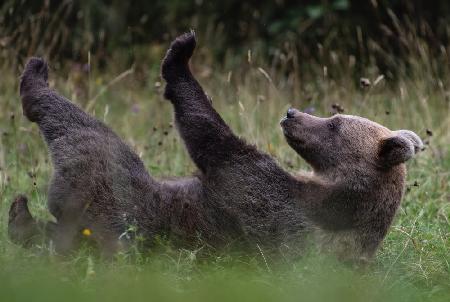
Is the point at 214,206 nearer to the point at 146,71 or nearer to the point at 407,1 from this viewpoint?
the point at 146,71

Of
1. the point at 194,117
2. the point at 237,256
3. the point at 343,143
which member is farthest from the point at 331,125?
the point at 237,256

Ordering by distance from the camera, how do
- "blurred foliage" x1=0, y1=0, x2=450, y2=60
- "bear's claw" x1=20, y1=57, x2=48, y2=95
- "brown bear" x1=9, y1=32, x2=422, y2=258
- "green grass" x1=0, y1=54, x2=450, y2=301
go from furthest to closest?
"blurred foliage" x1=0, y1=0, x2=450, y2=60 → "bear's claw" x1=20, y1=57, x2=48, y2=95 → "brown bear" x1=9, y1=32, x2=422, y2=258 → "green grass" x1=0, y1=54, x2=450, y2=301

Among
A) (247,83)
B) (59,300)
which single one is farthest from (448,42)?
(59,300)

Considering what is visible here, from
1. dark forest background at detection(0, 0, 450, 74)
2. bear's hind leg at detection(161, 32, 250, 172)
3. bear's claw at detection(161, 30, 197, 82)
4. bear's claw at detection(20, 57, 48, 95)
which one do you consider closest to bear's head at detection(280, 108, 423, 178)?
bear's hind leg at detection(161, 32, 250, 172)

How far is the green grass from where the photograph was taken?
423 cm

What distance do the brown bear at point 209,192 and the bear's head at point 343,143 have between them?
0.01 m

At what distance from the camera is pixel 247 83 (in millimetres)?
10773

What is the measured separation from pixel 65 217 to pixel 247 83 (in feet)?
17.1

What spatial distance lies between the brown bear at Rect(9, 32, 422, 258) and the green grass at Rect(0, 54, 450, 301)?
0.17 meters

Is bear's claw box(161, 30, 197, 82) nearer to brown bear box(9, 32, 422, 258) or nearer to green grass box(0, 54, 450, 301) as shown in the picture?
brown bear box(9, 32, 422, 258)

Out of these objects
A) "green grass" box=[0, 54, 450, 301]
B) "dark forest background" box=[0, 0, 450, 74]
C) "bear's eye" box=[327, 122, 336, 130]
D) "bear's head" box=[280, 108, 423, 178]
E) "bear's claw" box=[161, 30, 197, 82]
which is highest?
"dark forest background" box=[0, 0, 450, 74]

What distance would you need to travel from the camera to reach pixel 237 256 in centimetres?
581

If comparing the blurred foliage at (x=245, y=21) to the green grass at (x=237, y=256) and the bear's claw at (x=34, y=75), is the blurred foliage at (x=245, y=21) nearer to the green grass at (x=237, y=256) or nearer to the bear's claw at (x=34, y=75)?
the green grass at (x=237, y=256)

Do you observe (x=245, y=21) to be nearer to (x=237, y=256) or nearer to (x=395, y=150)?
(x=395, y=150)
